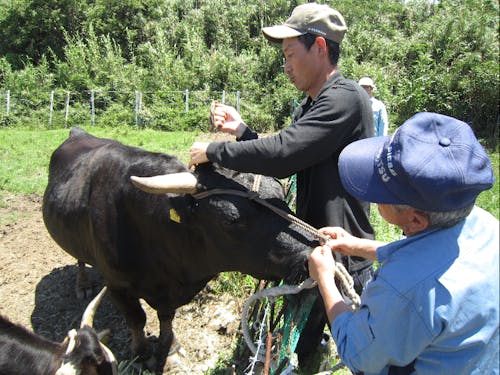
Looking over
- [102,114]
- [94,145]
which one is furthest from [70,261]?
[102,114]

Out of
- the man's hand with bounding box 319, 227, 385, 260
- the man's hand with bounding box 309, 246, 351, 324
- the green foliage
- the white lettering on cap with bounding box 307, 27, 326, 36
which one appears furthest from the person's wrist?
the green foliage

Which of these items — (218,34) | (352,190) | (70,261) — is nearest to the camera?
(352,190)

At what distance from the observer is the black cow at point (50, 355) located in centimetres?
254

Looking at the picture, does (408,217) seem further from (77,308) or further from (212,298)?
(77,308)

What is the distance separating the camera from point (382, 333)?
1348mm

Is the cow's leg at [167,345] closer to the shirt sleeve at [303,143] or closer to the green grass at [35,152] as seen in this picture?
the shirt sleeve at [303,143]

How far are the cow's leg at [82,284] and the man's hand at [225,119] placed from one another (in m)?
3.09

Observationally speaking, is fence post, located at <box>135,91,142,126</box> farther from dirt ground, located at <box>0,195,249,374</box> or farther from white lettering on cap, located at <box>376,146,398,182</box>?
white lettering on cap, located at <box>376,146,398,182</box>

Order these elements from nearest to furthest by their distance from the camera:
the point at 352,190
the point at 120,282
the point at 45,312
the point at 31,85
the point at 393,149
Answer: the point at 393,149, the point at 352,190, the point at 120,282, the point at 45,312, the point at 31,85

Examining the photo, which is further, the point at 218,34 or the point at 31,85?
the point at 218,34

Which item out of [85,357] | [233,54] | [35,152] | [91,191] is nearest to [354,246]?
[85,357]

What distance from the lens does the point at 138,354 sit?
155 inches

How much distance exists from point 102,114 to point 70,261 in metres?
17.9

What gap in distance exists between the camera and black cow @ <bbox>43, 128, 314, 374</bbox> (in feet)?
8.13
